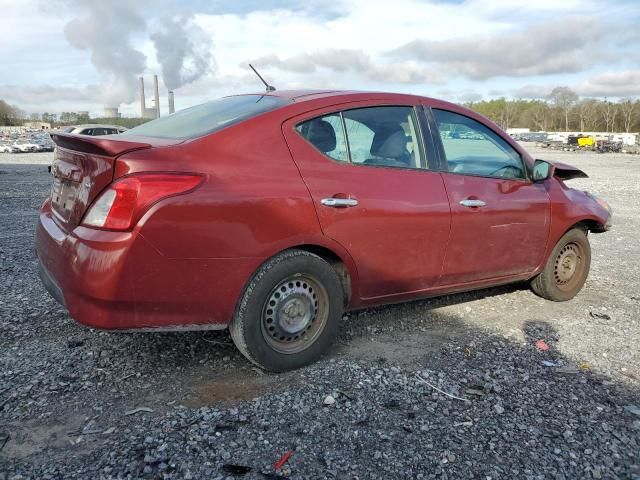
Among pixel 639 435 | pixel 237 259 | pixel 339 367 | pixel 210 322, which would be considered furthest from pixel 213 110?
pixel 639 435

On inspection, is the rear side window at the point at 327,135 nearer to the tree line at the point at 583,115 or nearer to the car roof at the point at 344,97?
the car roof at the point at 344,97

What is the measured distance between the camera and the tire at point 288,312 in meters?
3.12

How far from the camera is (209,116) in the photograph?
360 cm

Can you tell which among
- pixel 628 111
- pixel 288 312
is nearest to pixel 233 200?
pixel 288 312

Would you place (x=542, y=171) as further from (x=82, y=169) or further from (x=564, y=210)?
(x=82, y=169)

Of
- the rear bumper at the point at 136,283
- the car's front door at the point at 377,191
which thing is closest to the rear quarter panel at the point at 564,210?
the car's front door at the point at 377,191

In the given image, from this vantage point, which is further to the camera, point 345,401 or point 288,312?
point 288,312

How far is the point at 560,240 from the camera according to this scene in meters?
4.87

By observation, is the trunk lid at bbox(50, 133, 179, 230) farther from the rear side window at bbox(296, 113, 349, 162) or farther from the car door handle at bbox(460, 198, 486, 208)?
the car door handle at bbox(460, 198, 486, 208)

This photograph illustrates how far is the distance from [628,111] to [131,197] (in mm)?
116997

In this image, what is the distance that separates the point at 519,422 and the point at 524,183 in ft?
7.33

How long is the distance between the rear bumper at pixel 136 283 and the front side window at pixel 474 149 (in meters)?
1.89

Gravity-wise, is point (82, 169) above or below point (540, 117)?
below

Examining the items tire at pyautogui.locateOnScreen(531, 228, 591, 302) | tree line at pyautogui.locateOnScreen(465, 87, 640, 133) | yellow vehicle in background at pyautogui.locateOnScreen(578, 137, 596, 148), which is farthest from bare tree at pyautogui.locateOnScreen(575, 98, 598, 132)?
tire at pyautogui.locateOnScreen(531, 228, 591, 302)
